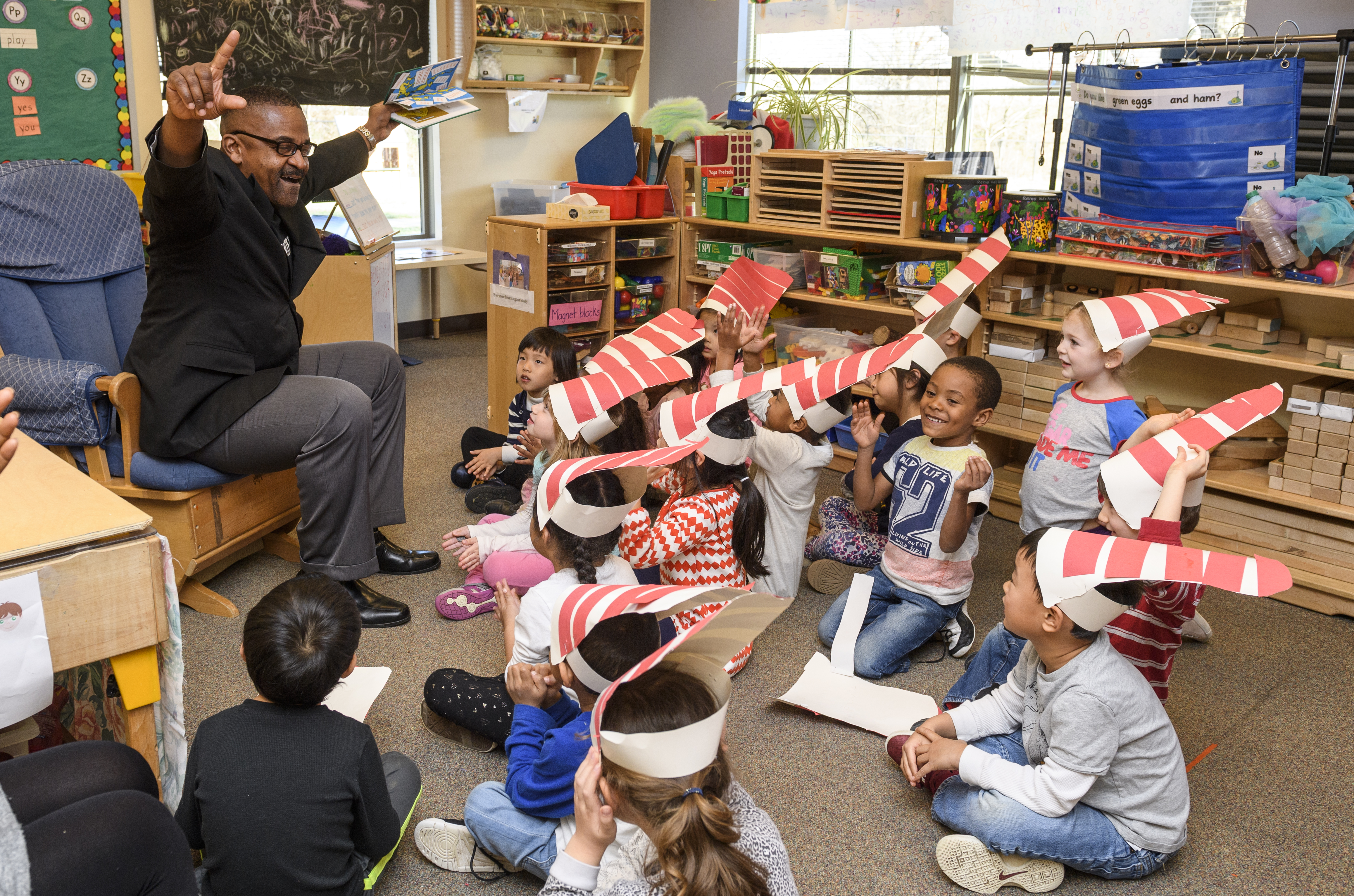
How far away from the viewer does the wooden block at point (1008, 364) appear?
363 cm

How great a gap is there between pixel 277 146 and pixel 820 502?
215cm

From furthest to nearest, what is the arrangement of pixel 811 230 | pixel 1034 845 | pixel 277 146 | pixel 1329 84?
pixel 811 230
pixel 1329 84
pixel 277 146
pixel 1034 845

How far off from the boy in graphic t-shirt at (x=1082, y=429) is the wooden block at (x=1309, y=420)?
72 centimetres

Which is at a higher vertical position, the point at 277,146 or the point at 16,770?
the point at 277,146

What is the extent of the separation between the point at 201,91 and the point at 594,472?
3.52 feet

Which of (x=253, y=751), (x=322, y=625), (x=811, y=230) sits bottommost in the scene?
(x=253, y=751)

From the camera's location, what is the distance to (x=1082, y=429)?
2668mm

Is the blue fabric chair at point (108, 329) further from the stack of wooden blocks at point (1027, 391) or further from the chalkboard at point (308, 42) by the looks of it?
the stack of wooden blocks at point (1027, 391)

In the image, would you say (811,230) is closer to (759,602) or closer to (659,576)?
(659,576)

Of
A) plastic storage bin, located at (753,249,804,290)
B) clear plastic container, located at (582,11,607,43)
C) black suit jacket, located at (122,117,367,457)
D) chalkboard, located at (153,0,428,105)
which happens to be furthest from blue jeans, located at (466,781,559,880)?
clear plastic container, located at (582,11,607,43)

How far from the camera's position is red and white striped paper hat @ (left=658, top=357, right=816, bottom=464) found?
2225mm

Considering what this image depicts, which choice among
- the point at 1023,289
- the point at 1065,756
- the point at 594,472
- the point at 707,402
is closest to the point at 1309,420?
the point at 1023,289

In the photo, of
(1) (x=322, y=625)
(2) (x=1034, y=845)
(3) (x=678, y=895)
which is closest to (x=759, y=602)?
(3) (x=678, y=895)

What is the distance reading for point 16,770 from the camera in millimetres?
1410
